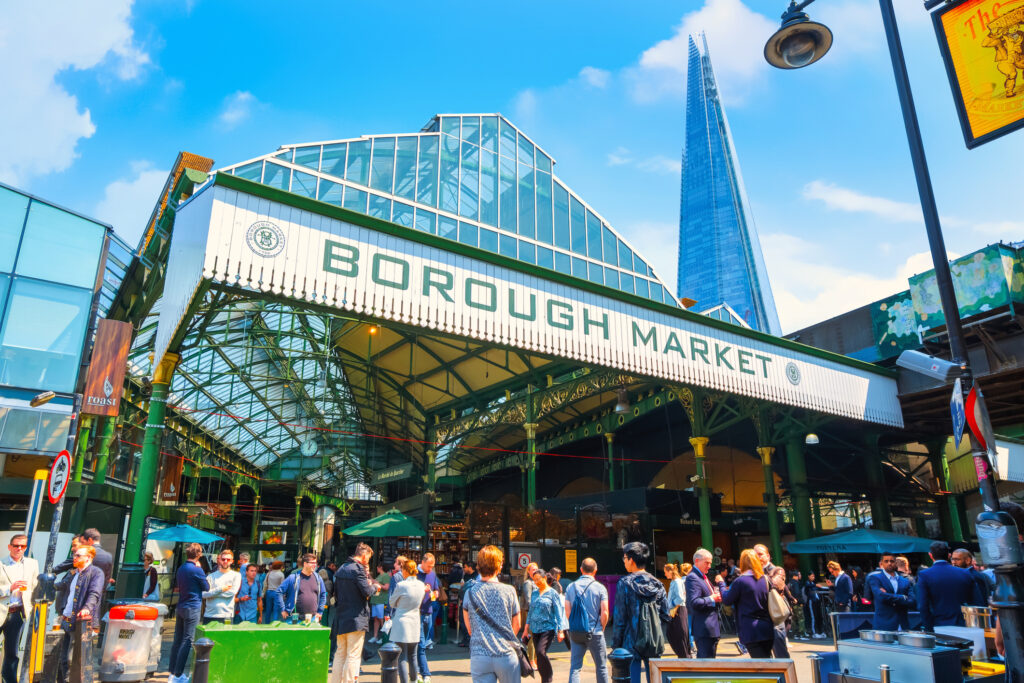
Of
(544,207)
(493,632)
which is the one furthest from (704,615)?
(544,207)

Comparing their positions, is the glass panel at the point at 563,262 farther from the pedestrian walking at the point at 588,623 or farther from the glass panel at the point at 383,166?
the pedestrian walking at the point at 588,623

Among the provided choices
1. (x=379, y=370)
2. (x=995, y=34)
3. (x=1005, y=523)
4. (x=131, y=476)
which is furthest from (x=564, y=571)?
(x=131, y=476)

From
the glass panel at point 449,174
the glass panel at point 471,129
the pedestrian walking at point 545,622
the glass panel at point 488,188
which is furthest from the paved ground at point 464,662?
the glass panel at point 471,129

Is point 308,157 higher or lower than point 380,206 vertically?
higher

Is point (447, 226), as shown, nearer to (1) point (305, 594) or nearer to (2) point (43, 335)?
(2) point (43, 335)

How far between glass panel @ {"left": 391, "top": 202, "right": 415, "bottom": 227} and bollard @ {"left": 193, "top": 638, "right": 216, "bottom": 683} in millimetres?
17353

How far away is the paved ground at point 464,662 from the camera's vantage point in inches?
378

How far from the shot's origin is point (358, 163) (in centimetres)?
2095

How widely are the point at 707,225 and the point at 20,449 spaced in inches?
6373

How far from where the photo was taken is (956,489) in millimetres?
24109

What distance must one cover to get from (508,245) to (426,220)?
319 centimetres

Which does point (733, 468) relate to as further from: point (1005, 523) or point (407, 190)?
point (1005, 523)

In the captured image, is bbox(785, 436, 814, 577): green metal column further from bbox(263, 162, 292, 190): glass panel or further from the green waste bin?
the green waste bin

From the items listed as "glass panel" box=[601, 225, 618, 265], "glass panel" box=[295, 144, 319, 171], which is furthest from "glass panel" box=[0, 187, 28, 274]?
"glass panel" box=[601, 225, 618, 265]
